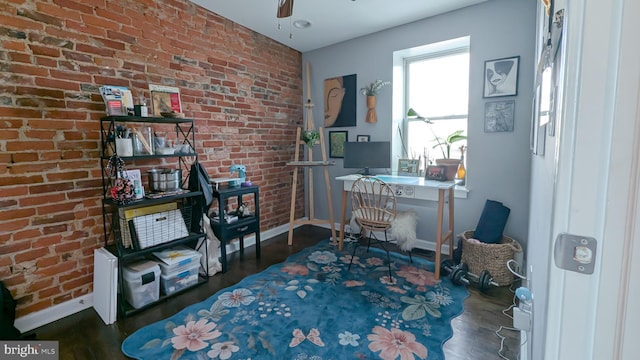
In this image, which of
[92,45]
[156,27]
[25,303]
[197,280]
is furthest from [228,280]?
[156,27]

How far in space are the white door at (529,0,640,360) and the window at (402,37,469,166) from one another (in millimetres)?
2854

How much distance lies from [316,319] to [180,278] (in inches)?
48.0

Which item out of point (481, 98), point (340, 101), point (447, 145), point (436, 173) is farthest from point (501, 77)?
point (340, 101)

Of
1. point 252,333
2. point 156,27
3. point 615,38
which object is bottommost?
point 252,333

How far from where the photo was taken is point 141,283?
216 cm

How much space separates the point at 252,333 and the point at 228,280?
870 mm

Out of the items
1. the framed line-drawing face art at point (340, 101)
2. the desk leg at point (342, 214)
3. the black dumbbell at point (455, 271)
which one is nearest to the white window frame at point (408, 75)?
the framed line-drawing face art at point (340, 101)

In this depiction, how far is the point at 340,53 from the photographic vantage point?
12.5 feet

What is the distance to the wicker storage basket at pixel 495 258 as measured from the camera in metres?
2.48

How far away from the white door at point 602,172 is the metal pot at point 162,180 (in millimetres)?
2594

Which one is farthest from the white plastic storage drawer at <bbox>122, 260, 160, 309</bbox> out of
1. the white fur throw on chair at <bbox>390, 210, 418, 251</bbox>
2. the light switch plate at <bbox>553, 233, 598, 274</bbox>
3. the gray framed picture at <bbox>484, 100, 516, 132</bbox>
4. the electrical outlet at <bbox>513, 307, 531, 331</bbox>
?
the gray framed picture at <bbox>484, 100, 516, 132</bbox>

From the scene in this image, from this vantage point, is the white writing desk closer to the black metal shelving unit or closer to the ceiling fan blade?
the ceiling fan blade

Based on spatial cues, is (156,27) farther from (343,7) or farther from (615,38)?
(615,38)

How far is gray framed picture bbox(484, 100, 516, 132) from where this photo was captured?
2.72m
